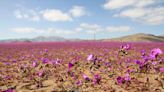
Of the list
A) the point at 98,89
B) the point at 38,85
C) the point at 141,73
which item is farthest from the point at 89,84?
the point at 141,73

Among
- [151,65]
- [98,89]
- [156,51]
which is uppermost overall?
[156,51]

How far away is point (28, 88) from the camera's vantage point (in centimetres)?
423

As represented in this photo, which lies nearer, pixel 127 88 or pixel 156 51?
pixel 156 51

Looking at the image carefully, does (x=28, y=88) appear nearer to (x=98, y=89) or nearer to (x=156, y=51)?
(x=98, y=89)

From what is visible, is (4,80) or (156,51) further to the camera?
(4,80)

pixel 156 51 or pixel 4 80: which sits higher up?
pixel 156 51

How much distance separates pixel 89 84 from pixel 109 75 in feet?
3.69

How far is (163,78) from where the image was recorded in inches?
188

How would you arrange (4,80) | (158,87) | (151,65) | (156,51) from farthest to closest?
1. (4,80)
2. (151,65)
3. (158,87)
4. (156,51)

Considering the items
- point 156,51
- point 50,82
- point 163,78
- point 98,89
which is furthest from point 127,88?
point 50,82

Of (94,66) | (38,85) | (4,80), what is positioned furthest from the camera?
(94,66)

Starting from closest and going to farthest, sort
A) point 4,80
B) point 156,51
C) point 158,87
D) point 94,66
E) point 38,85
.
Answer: point 156,51, point 158,87, point 38,85, point 4,80, point 94,66

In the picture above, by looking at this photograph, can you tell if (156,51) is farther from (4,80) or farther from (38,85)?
(4,80)

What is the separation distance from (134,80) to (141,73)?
808 millimetres
